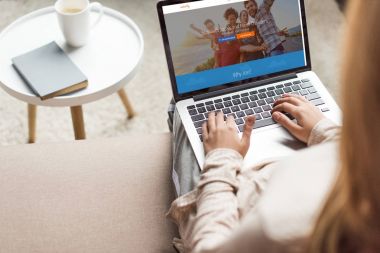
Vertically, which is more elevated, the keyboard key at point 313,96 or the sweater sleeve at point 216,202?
the keyboard key at point 313,96

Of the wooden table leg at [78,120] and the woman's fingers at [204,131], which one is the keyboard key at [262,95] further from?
A: the wooden table leg at [78,120]

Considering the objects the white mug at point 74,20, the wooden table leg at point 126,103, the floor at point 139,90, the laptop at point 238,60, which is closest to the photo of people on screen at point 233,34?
the laptop at point 238,60

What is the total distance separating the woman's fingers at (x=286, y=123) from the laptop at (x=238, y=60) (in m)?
0.02

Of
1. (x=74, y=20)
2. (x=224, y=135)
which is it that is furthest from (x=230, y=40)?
(x=74, y=20)

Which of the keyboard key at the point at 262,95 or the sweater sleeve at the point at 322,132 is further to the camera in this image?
the keyboard key at the point at 262,95

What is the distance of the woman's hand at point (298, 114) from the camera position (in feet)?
3.50

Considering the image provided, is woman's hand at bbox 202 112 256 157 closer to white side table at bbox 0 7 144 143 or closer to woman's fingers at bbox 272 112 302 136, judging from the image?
woman's fingers at bbox 272 112 302 136

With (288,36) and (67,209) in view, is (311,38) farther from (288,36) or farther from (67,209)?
(67,209)

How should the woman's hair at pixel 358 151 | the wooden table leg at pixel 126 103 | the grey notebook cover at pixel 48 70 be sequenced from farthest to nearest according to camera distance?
the wooden table leg at pixel 126 103, the grey notebook cover at pixel 48 70, the woman's hair at pixel 358 151

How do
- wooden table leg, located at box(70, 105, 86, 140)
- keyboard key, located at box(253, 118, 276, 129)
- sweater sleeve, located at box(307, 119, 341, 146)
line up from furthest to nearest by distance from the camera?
wooden table leg, located at box(70, 105, 86, 140) → keyboard key, located at box(253, 118, 276, 129) → sweater sleeve, located at box(307, 119, 341, 146)

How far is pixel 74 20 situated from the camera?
1360 millimetres

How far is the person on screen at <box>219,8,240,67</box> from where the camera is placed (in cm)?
119

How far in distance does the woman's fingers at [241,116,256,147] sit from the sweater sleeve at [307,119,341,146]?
0.38ft

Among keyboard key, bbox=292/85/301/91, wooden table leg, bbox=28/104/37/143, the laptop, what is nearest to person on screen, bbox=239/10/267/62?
the laptop
